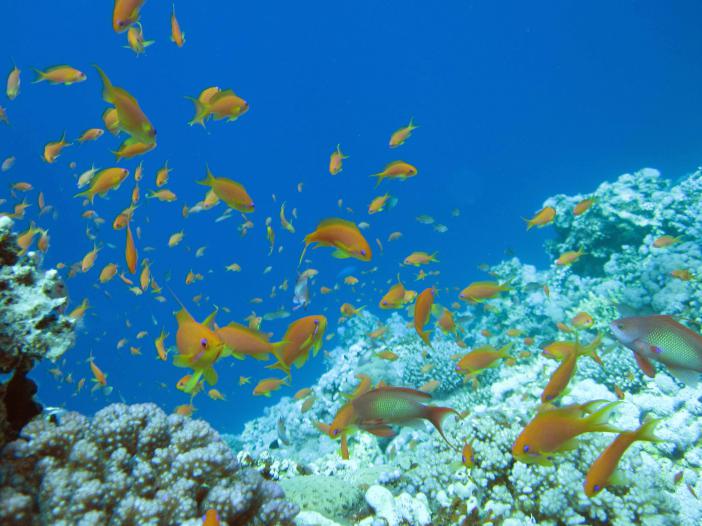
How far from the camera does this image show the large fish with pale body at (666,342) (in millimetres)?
2828

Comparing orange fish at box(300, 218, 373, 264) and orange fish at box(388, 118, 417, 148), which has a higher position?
orange fish at box(388, 118, 417, 148)

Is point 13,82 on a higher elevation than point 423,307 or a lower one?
higher

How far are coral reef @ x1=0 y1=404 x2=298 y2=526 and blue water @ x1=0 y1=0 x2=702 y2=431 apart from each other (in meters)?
40.2

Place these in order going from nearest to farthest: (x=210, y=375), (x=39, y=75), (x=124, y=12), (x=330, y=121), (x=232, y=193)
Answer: (x=210, y=375), (x=124, y=12), (x=232, y=193), (x=39, y=75), (x=330, y=121)

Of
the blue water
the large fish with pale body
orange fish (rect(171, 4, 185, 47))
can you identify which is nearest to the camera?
the large fish with pale body

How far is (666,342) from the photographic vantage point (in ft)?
9.46

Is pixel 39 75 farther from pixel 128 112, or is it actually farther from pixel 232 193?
pixel 232 193

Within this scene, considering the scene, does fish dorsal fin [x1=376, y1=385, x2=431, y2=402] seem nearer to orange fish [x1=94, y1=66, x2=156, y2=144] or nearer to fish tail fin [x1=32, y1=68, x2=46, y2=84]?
orange fish [x1=94, y1=66, x2=156, y2=144]

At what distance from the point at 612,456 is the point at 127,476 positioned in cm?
317

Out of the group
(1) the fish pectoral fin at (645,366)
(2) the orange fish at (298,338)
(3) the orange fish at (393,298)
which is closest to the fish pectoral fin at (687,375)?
(1) the fish pectoral fin at (645,366)

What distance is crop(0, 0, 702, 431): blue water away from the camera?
5025 cm

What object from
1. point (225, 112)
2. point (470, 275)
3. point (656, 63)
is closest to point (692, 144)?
point (656, 63)

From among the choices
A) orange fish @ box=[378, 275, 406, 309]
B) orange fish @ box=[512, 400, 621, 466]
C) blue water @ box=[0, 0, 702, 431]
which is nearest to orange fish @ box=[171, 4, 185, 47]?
orange fish @ box=[378, 275, 406, 309]

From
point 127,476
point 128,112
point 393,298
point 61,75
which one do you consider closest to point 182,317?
point 127,476
